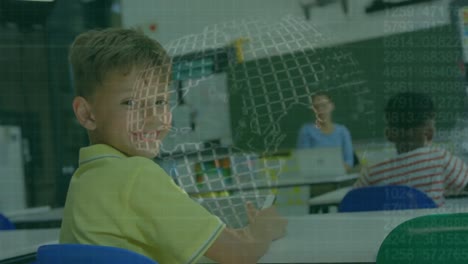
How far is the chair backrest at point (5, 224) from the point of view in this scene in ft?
4.99

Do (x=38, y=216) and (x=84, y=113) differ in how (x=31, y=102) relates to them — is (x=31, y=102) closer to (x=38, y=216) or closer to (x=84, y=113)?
(x=84, y=113)

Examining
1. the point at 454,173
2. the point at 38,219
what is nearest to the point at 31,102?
the point at 38,219

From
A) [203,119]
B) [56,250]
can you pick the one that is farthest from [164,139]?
[56,250]

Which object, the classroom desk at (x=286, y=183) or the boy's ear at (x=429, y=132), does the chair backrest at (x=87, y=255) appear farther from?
the boy's ear at (x=429, y=132)

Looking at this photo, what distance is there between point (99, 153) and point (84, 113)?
132mm

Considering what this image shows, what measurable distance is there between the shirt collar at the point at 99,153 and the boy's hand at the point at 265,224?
0.28m

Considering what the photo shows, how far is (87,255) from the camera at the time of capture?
99 centimetres

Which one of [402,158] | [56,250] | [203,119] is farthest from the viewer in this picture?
[402,158]

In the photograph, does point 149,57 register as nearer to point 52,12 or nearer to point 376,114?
point 52,12

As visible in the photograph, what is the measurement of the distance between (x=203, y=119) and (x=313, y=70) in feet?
0.77

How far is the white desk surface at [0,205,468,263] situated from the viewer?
140 cm

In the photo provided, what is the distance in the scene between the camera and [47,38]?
133cm

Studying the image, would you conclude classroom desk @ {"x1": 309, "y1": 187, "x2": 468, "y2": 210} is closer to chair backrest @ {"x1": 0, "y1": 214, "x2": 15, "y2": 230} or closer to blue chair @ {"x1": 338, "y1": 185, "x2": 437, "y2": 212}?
blue chair @ {"x1": 338, "y1": 185, "x2": 437, "y2": 212}

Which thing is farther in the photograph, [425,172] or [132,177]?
[425,172]
